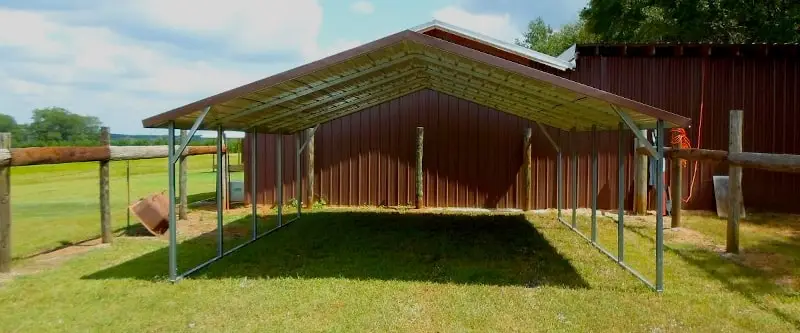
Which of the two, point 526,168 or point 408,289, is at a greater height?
point 526,168

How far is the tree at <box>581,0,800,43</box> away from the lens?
1697 centimetres

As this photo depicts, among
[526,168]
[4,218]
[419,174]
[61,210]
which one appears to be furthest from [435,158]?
[4,218]

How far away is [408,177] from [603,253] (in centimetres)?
567

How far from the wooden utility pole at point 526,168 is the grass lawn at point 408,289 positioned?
10.4ft

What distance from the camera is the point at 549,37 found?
178 ft

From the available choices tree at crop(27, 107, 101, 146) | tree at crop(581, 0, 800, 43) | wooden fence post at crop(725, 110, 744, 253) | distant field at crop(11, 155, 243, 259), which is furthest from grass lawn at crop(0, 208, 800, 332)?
tree at crop(27, 107, 101, 146)

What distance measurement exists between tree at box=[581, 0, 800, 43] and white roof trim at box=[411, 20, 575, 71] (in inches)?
294

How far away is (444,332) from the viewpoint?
189 inches

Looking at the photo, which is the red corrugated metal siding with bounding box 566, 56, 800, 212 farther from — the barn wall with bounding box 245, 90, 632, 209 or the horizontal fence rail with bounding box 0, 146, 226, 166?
the horizontal fence rail with bounding box 0, 146, 226, 166

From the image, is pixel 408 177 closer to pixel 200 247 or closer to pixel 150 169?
pixel 200 247

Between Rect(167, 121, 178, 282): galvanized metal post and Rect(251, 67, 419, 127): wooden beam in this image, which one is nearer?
Rect(167, 121, 178, 282): galvanized metal post

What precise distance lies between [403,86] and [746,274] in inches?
224

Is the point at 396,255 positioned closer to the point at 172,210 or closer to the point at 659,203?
the point at 172,210

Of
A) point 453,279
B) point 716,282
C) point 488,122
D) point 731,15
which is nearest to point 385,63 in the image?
point 453,279
